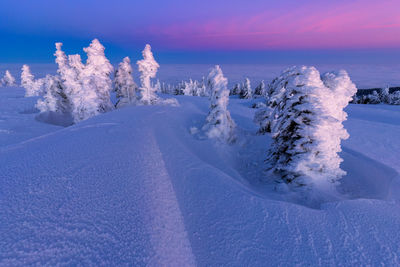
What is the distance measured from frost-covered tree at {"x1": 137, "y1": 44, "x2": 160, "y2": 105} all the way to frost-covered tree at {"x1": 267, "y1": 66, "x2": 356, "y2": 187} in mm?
26312

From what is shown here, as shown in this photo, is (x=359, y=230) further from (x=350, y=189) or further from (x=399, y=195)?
(x=350, y=189)

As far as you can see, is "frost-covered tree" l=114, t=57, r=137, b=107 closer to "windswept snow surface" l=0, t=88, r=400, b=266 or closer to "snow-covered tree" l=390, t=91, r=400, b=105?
"windswept snow surface" l=0, t=88, r=400, b=266

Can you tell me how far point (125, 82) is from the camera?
35781 millimetres

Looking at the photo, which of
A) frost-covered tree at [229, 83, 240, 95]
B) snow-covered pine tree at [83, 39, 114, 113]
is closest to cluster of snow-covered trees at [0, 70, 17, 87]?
snow-covered pine tree at [83, 39, 114, 113]

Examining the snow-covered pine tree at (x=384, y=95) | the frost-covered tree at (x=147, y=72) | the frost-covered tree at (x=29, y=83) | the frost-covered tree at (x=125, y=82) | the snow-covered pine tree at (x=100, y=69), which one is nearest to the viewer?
the snow-covered pine tree at (x=100, y=69)

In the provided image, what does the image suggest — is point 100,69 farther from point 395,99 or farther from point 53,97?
point 395,99

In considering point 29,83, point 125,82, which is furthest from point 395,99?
point 29,83

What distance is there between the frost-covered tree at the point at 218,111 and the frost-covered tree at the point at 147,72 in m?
22.4

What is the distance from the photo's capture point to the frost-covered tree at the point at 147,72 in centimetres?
2811

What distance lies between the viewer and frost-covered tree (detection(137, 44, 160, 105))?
2811cm

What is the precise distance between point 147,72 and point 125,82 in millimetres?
9198

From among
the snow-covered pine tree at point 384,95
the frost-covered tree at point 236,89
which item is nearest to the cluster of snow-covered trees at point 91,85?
the frost-covered tree at point 236,89

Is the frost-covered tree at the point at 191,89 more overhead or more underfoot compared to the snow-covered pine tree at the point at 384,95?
more overhead

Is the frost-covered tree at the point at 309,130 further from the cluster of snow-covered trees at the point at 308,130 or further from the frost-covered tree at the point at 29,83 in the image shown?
the frost-covered tree at the point at 29,83
